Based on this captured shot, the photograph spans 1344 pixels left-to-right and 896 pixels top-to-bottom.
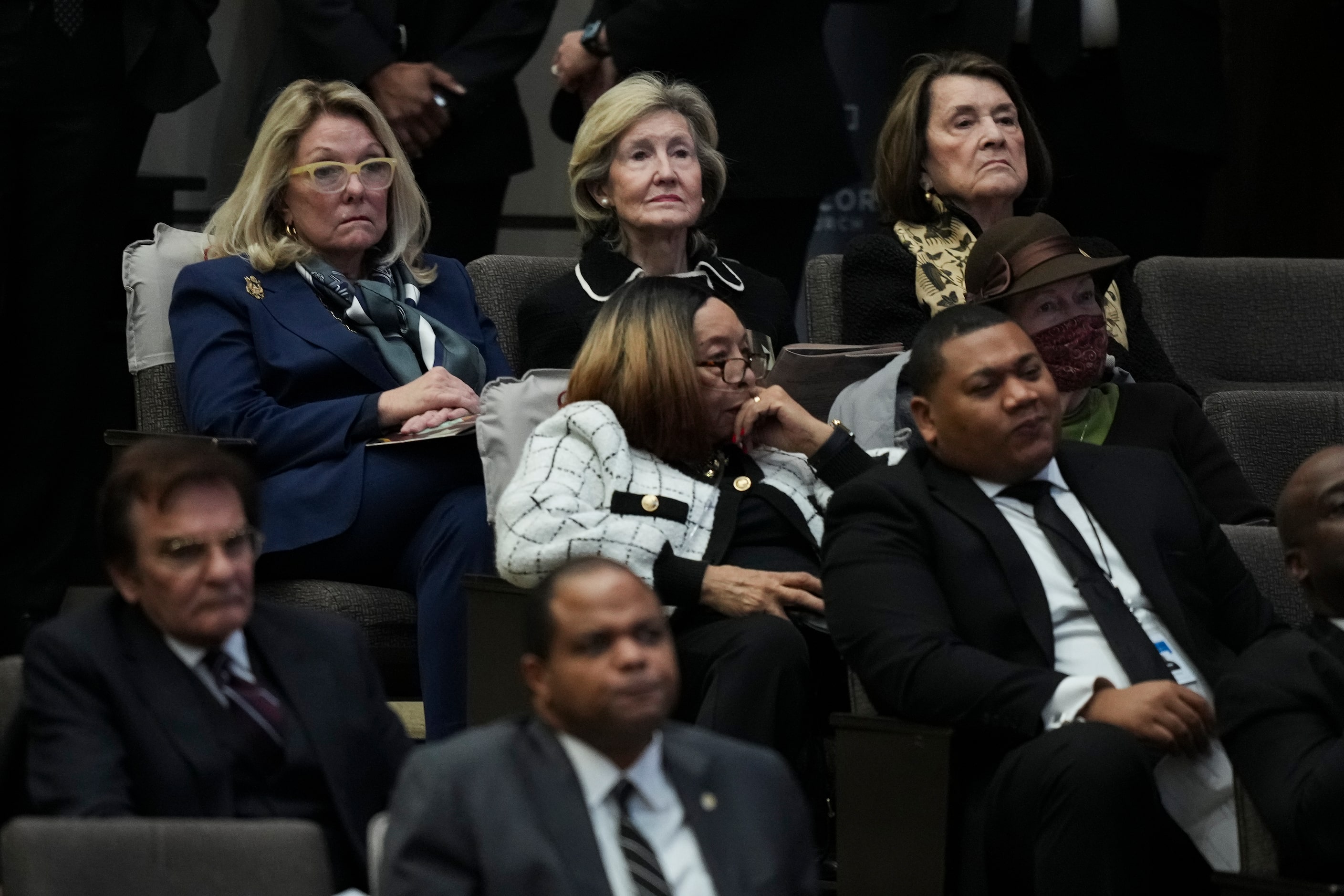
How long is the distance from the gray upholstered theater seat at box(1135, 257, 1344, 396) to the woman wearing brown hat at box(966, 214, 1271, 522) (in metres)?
0.73

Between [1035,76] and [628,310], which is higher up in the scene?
[1035,76]

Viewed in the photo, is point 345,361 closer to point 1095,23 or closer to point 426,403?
point 426,403

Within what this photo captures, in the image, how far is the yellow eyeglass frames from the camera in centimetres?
468

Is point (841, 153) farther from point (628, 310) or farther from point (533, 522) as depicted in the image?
point (533, 522)

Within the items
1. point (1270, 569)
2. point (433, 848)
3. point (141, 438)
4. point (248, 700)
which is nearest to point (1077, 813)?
point (1270, 569)

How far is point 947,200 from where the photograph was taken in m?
5.01

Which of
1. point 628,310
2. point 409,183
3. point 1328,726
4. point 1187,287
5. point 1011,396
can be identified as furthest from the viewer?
point 1187,287

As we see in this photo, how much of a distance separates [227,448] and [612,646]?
189 centimetres

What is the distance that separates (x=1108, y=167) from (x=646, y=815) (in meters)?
3.58

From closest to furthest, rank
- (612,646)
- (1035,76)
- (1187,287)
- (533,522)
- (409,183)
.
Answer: (612,646)
(533,522)
(409,183)
(1187,287)
(1035,76)

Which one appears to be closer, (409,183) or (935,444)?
(935,444)

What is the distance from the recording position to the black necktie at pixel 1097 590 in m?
3.38

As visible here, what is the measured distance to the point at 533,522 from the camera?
3.72 m

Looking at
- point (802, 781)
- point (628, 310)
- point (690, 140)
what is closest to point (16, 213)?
point (690, 140)
